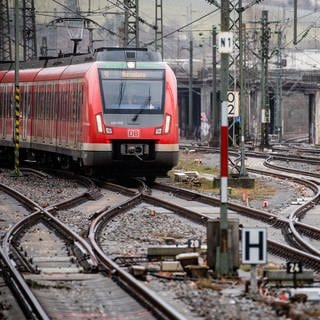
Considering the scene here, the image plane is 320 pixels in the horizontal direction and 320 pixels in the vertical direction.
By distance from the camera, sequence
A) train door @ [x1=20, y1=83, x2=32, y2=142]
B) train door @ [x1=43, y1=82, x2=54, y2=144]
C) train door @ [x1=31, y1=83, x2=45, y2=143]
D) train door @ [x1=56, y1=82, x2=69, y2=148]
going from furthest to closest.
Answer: train door @ [x1=20, y1=83, x2=32, y2=142] < train door @ [x1=31, y1=83, x2=45, y2=143] < train door @ [x1=43, y1=82, x2=54, y2=144] < train door @ [x1=56, y1=82, x2=69, y2=148]

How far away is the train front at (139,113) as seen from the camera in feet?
101

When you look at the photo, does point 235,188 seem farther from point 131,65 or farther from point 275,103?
point 275,103

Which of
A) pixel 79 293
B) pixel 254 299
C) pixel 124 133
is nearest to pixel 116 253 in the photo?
pixel 79 293

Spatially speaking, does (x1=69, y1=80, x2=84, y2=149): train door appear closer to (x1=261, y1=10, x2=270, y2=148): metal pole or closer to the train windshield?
the train windshield

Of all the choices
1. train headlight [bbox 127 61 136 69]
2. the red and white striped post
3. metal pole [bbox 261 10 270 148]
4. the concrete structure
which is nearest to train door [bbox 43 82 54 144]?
train headlight [bbox 127 61 136 69]

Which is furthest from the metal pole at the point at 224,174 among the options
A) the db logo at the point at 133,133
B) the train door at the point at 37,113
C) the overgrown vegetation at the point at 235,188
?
the train door at the point at 37,113

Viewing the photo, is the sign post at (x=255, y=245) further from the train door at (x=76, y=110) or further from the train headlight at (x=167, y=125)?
the train door at (x=76, y=110)

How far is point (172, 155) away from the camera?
31.0m

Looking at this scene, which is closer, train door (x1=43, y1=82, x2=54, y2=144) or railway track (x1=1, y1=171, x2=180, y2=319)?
railway track (x1=1, y1=171, x2=180, y2=319)

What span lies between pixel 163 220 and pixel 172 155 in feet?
27.7

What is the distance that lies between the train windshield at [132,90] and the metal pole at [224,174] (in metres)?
14.0

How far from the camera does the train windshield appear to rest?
3081 cm

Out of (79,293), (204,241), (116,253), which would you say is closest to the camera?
(79,293)

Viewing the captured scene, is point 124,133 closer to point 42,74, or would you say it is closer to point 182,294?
point 42,74
